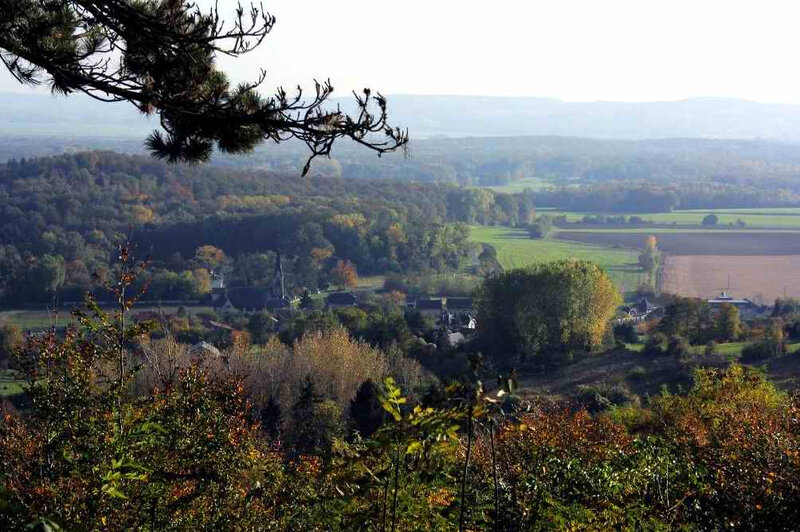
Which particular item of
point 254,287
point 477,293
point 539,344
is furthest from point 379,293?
point 539,344

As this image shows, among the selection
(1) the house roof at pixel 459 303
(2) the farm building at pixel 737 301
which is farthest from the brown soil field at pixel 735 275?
(1) the house roof at pixel 459 303

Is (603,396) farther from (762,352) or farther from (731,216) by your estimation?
(731,216)

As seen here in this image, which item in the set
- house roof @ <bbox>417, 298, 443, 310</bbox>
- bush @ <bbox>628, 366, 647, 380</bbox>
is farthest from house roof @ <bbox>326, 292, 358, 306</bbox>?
bush @ <bbox>628, 366, 647, 380</bbox>

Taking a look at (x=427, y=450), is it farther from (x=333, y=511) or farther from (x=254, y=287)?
(x=254, y=287)

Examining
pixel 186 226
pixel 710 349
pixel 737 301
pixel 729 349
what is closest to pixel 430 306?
pixel 737 301

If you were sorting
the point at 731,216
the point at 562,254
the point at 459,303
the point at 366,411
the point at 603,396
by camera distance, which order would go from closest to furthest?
the point at 366,411, the point at 603,396, the point at 459,303, the point at 562,254, the point at 731,216

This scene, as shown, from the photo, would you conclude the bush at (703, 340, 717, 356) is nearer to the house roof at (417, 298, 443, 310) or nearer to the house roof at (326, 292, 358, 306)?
the house roof at (417, 298, 443, 310)

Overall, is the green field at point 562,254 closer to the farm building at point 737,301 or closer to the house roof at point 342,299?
the farm building at point 737,301
